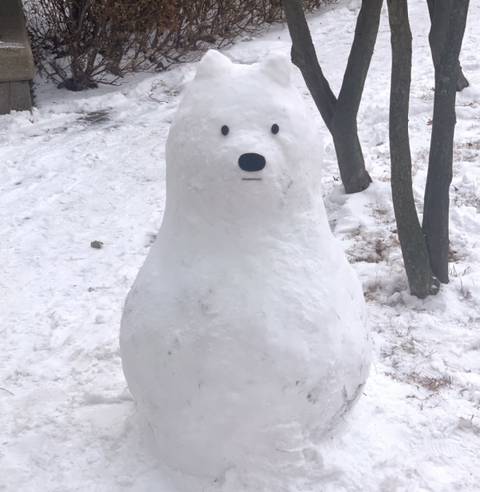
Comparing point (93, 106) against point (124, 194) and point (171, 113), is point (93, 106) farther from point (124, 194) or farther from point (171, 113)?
point (124, 194)

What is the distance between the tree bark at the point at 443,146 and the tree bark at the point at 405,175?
0.35 ft

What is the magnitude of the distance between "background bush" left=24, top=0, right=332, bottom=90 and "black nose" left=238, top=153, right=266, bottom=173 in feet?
17.1

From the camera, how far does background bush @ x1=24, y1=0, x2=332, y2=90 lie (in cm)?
721

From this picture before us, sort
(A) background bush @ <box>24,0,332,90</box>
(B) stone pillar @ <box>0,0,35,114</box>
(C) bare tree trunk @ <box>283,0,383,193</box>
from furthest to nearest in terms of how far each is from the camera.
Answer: (A) background bush @ <box>24,0,332,90</box> < (B) stone pillar @ <box>0,0,35,114</box> < (C) bare tree trunk @ <box>283,0,383,193</box>

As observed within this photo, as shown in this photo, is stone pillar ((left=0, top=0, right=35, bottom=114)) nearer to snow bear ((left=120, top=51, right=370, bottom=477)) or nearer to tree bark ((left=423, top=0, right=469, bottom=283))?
tree bark ((left=423, top=0, right=469, bottom=283))

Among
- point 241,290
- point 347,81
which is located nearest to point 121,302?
point 241,290

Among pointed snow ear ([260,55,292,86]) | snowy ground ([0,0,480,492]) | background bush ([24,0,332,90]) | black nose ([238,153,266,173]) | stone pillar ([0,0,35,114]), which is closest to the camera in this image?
black nose ([238,153,266,173])

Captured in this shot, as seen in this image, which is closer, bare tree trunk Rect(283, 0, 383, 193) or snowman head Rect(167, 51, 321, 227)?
snowman head Rect(167, 51, 321, 227)

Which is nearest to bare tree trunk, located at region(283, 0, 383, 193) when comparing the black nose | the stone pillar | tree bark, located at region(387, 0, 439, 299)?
tree bark, located at region(387, 0, 439, 299)

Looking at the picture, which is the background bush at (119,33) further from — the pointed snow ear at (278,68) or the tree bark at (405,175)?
the pointed snow ear at (278,68)

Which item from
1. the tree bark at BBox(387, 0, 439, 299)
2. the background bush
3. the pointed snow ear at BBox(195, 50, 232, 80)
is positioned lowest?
the background bush

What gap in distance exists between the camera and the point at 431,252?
4043mm

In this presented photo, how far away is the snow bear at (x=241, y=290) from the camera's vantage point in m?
2.40

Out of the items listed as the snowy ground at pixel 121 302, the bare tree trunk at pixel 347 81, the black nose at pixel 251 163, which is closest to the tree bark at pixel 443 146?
the snowy ground at pixel 121 302
